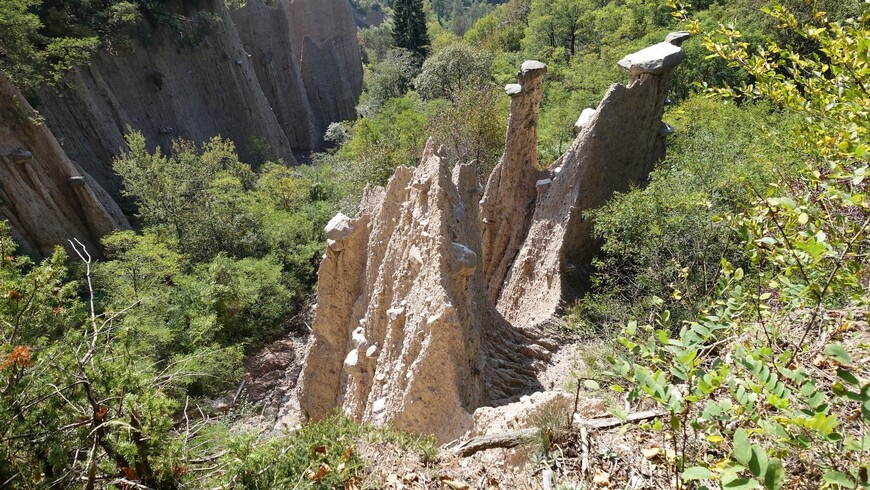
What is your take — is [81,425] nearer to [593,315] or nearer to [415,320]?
[415,320]

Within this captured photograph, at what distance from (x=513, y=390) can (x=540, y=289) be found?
3388 mm

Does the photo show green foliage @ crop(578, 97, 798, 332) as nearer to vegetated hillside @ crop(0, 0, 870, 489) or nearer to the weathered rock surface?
vegetated hillside @ crop(0, 0, 870, 489)

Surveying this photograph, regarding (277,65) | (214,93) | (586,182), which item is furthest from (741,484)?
(277,65)

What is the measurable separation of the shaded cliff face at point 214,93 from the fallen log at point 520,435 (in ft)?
61.9

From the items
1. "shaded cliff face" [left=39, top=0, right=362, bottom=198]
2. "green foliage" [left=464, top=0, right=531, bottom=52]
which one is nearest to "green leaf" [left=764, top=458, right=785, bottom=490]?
"shaded cliff face" [left=39, top=0, right=362, bottom=198]

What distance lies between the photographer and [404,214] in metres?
6.72

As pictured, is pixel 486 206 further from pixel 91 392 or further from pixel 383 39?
pixel 383 39

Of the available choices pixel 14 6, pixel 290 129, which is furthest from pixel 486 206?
pixel 290 129

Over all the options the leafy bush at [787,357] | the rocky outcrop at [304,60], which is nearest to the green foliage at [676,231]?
the leafy bush at [787,357]

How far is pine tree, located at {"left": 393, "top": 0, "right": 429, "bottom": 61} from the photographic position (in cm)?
4022

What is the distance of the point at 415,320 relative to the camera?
5.28 metres

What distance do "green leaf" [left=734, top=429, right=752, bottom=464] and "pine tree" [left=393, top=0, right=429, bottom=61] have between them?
41.9 metres

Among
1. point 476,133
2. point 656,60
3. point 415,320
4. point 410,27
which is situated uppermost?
point 410,27

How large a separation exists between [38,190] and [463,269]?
13762 mm
